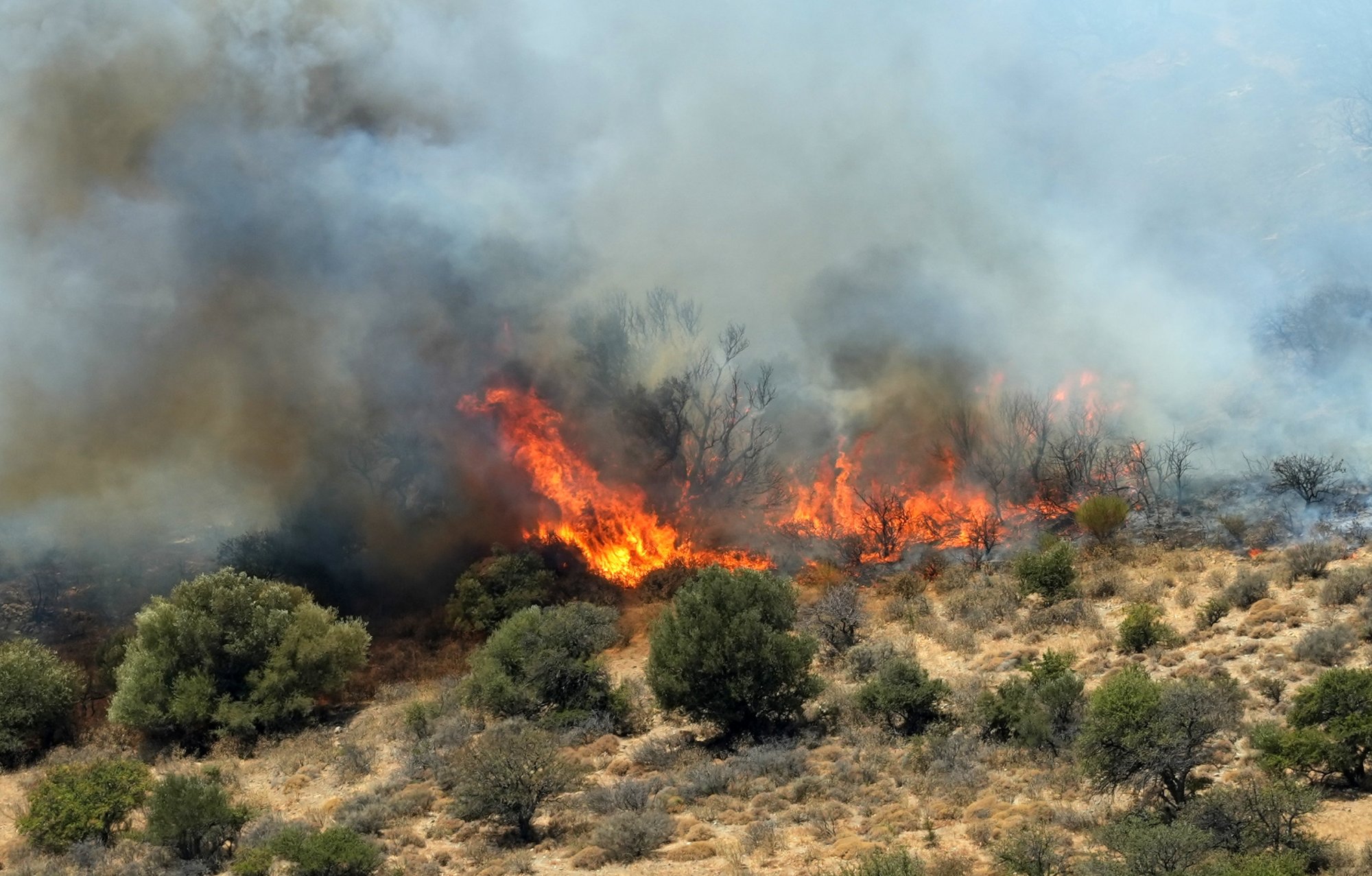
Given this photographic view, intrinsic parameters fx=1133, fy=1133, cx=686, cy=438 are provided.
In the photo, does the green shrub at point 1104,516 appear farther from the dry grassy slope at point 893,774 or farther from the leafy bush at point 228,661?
the leafy bush at point 228,661

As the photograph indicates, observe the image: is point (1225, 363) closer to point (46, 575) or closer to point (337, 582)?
point (337, 582)

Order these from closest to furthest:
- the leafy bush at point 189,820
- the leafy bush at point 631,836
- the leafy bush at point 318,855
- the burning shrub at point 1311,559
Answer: the leafy bush at point 318,855 < the leafy bush at point 631,836 < the leafy bush at point 189,820 < the burning shrub at point 1311,559

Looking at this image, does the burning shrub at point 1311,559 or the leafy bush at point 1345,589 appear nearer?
the leafy bush at point 1345,589

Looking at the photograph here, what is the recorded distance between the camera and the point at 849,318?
57.1 metres

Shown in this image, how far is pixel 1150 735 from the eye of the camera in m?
21.9

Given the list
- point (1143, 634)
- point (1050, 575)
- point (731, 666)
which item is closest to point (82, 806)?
point (731, 666)

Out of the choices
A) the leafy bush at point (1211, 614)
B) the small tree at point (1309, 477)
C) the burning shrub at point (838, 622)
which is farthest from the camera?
the small tree at point (1309, 477)

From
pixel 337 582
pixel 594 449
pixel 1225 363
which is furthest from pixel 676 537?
pixel 1225 363

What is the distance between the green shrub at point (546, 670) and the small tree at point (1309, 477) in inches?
1038

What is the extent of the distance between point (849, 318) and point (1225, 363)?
1744 centimetres

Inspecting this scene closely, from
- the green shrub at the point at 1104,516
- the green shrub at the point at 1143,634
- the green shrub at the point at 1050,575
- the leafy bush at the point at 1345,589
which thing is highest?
the green shrub at the point at 1104,516

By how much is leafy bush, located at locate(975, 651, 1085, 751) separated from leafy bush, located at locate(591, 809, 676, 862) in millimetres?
8852

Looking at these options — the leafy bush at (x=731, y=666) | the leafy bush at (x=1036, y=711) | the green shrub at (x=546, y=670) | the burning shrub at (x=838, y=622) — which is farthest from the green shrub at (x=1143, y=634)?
the green shrub at (x=546, y=670)

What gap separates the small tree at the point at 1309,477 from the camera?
4231 cm
